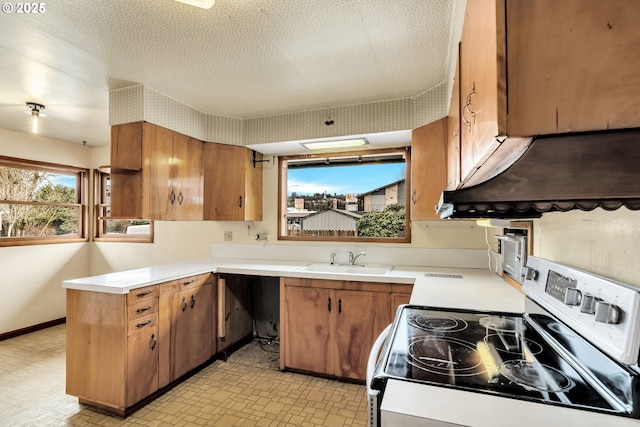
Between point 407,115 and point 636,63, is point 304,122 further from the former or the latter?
point 636,63

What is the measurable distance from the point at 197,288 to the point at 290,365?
1031 millimetres

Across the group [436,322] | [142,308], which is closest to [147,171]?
[142,308]

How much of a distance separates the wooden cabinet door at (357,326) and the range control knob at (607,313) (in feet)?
5.51

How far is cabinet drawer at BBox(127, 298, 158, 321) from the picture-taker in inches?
81.3

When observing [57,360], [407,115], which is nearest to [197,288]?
[57,360]

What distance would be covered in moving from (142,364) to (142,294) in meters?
0.48

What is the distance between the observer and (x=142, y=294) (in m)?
2.16

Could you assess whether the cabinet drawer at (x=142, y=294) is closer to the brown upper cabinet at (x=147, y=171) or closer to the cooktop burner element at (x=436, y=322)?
the brown upper cabinet at (x=147, y=171)

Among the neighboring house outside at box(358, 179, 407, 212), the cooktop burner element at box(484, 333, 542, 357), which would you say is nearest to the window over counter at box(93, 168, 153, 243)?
the neighboring house outside at box(358, 179, 407, 212)

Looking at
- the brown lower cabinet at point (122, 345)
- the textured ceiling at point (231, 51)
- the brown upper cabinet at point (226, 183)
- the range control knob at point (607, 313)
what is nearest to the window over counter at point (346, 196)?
the brown upper cabinet at point (226, 183)

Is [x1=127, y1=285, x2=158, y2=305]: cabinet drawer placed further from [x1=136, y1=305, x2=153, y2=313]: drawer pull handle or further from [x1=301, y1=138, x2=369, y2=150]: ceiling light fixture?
[x1=301, y1=138, x2=369, y2=150]: ceiling light fixture

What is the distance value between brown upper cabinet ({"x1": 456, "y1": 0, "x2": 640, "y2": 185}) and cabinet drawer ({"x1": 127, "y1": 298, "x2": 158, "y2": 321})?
230 centimetres

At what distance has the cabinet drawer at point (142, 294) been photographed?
2.07 metres

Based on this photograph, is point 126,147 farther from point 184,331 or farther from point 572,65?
point 572,65
